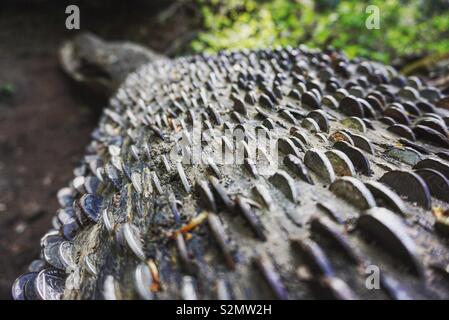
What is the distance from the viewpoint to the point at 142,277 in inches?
42.8

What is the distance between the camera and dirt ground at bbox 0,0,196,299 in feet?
14.0

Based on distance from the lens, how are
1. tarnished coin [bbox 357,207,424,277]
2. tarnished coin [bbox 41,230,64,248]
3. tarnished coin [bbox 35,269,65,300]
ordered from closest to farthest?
tarnished coin [bbox 357,207,424,277], tarnished coin [bbox 35,269,65,300], tarnished coin [bbox 41,230,64,248]

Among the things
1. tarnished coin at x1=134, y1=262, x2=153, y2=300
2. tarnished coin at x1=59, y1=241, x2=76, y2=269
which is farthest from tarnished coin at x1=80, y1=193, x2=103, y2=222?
tarnished coin at x1=134, y1=262, x2=153, y2=300

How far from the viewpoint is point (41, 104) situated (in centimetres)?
688

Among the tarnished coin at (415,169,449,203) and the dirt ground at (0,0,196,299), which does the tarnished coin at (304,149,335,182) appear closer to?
the tarnished coin at (415,169,449,203)

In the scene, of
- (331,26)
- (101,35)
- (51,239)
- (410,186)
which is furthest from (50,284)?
(101,35)

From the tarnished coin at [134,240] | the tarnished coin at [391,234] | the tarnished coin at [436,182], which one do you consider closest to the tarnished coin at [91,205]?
the tarnished coin at [134,240]

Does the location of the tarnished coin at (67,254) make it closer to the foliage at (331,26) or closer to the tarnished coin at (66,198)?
the tarnished coin at (66,198)

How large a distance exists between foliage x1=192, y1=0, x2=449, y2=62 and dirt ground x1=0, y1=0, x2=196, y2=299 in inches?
44.0

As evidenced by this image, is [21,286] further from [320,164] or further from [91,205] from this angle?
[320,164]

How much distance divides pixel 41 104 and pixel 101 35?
8.82 feet

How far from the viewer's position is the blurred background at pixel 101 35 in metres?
4.50
